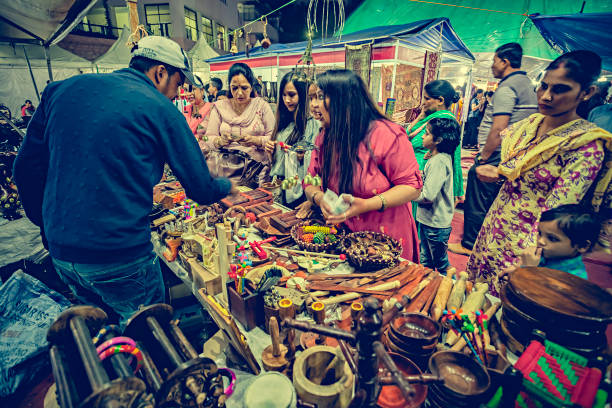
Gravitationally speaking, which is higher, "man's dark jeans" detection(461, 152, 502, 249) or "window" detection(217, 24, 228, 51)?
"window" detection(217, 24, 228, 51)

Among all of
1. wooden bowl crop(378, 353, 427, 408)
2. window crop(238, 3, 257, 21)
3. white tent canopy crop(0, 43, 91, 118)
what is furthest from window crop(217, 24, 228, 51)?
wooden bowl crop(378, 353, 427, 408)

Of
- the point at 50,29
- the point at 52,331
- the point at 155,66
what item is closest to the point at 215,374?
the point at 52,331

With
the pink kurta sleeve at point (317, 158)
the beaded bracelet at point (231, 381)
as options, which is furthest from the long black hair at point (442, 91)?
the beaded bracelet at point (231, 381)

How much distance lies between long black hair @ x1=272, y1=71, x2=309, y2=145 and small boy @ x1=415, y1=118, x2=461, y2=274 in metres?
1.53

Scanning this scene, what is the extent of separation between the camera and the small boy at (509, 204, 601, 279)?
5.90 ft

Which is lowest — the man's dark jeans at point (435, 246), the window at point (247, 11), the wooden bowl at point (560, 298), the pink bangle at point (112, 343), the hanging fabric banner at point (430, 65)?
the man's dark jeans at point (435, 246)

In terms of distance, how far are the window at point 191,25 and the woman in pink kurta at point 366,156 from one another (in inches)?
997

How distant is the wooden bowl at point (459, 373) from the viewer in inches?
45.7

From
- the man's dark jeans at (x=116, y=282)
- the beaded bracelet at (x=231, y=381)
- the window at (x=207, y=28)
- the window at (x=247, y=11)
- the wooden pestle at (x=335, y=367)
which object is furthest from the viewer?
the window at (x=247, y=11)

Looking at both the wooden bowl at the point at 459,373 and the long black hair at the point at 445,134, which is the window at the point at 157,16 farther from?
the wooden bowl at the point at 459,373

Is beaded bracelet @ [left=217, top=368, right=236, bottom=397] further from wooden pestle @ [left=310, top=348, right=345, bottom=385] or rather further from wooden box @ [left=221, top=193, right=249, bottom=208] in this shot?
wooden box @ [left=221, top=193, right=249, bottom=208]

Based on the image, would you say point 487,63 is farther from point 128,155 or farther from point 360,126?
point 128,155

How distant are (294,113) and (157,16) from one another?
78.5 feet

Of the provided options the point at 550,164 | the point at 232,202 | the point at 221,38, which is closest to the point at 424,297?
the point at 550,164
